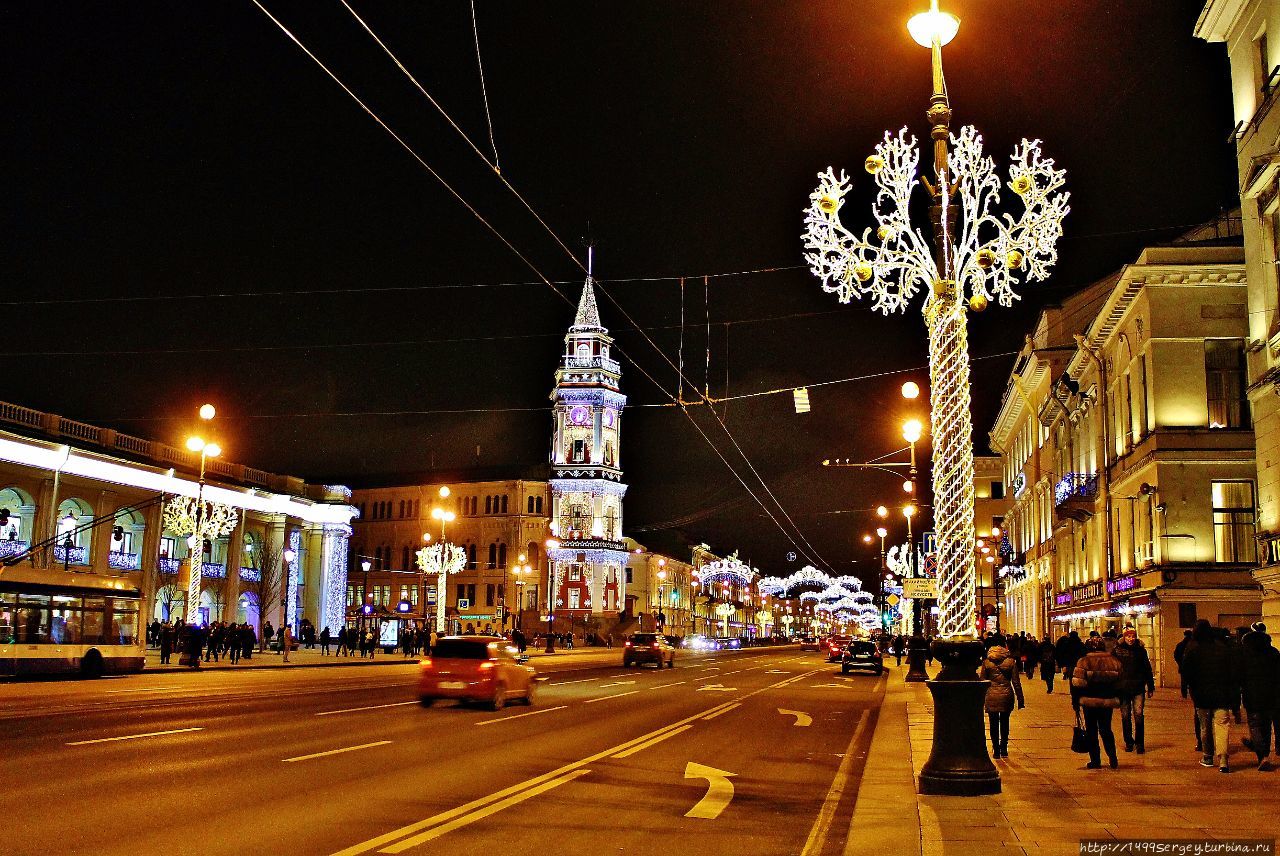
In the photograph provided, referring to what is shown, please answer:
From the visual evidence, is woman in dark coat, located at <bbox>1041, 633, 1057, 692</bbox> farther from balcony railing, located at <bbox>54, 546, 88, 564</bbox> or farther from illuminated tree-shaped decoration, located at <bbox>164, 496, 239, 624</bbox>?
balcony railing, located at <bbox>54, 546, 88, 564</bbox>

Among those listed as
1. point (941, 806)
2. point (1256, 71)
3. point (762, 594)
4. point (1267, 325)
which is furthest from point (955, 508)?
point (762, 594)

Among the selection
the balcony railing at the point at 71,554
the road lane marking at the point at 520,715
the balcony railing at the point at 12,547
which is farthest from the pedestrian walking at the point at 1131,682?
the balcony railing at the point at 71,554

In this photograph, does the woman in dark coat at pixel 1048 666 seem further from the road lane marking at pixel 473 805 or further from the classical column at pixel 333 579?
the classical column at pixel 333 579

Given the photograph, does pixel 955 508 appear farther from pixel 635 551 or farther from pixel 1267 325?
pixel 635 551

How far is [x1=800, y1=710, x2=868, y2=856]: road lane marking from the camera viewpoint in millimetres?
9250

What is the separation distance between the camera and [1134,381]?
36281mm

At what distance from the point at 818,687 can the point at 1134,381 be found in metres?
13.9

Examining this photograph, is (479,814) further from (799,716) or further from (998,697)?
(799,716)

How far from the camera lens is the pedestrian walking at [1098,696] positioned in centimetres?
1352

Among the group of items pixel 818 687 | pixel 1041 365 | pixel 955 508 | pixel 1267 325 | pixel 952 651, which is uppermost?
pixel 1041 365

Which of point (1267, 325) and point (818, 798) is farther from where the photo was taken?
point (1267, 325)

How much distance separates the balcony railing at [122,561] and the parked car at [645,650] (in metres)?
29.3

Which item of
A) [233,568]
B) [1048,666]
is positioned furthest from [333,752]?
[233,568]

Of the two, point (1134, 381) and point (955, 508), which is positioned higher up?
point (1134, 381)
